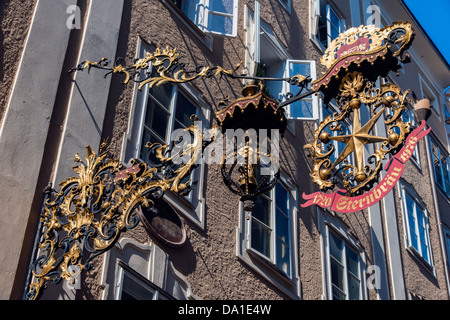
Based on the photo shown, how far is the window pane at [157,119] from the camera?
1040 cm

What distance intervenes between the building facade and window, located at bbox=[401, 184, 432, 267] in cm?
5

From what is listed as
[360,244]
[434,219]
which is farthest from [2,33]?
[434,219]

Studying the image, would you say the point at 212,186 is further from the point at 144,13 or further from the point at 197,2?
the point at 197,2

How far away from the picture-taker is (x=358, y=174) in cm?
704

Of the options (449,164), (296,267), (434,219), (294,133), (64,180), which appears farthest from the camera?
(449,164)

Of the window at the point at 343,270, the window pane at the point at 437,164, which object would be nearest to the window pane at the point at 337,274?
the window at the point at 343,270

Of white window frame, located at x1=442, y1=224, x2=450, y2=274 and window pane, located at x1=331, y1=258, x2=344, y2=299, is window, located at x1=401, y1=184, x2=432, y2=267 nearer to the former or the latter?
white window frame, located at x1=442, y1=224, x2=450, y2=274

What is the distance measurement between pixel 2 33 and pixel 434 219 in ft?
44.7

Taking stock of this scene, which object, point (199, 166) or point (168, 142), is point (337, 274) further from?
point (168, 142)

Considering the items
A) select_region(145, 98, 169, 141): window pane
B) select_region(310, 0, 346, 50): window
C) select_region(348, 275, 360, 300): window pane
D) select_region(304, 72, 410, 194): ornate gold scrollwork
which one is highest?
select_region(310, 0, 346, 50): window

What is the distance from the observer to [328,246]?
13523 millimetres

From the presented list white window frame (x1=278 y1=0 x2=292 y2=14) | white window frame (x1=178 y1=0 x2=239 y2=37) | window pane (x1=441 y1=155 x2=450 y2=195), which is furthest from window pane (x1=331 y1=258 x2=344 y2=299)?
window pane (x1=441 y1=155 x2=450 y2=195)

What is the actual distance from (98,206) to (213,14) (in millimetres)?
6410

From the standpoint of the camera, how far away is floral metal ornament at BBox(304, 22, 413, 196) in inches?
279
